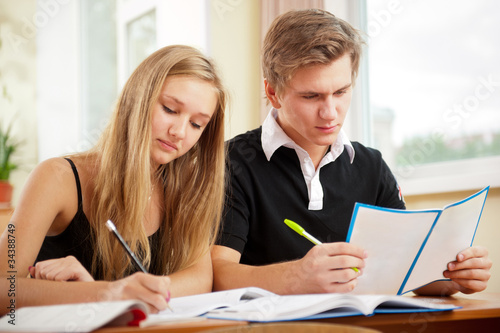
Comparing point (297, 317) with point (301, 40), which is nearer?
point (297, 317)

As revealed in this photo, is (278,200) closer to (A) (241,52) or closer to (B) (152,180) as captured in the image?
(B) (152,180)

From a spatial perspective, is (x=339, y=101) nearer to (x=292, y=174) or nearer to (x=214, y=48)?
(x=292, y=174)

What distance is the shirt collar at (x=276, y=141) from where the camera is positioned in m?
1.56

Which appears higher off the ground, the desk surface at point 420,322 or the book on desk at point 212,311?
→ the book on desk at point 212,311

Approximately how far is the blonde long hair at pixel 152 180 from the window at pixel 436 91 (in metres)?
1.00

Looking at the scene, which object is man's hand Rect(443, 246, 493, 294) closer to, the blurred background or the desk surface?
the desk surface

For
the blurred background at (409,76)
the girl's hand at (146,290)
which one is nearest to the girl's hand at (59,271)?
the girl's hand at (146,290)

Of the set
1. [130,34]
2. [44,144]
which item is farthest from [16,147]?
[130,34]

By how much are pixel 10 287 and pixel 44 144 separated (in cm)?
369

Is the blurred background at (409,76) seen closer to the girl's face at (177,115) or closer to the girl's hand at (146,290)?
the girl's face at (177,115)

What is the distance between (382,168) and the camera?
167 cm

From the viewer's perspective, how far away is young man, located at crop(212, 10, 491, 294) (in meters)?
1.43

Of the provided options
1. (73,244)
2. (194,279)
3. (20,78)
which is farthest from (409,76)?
(20,78)

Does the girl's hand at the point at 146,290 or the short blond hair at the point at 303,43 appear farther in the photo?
the short blond hair at the point at 303,43
